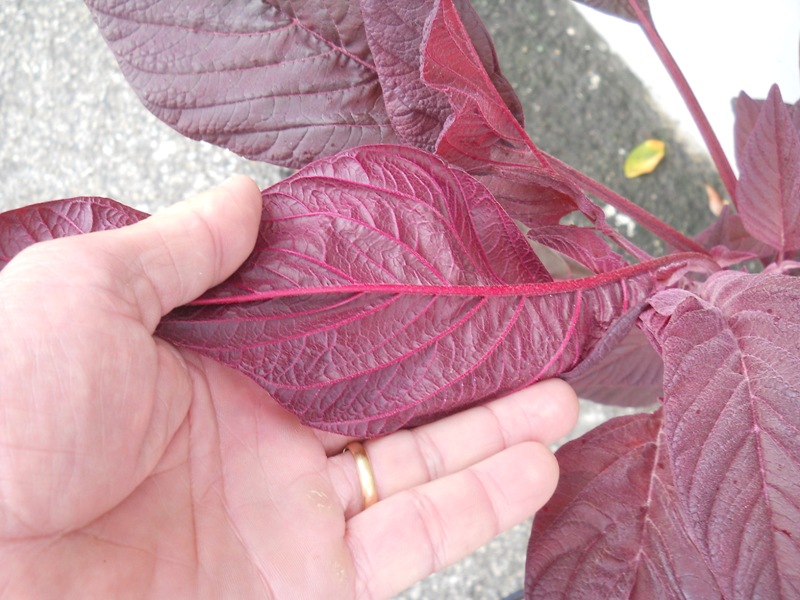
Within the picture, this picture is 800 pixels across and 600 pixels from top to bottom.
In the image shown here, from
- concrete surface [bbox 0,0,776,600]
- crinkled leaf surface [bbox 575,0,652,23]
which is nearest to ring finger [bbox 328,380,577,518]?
crinkled leaf surface [bbox 575,0,652,23]

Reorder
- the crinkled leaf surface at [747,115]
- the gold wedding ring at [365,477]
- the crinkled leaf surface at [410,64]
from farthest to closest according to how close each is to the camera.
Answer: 1. the crinkled leaf surface at [747,115]
2. the gold wedding ring at [365,477]
3. the crinkled leaf surface at [410,64]

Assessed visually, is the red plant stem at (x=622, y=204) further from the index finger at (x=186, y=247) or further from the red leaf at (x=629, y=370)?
the index finger at (x=186, y=247)

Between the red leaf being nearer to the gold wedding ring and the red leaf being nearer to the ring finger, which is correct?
A: the ring finger

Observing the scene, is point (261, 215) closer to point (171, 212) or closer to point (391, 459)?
point (171, 212)

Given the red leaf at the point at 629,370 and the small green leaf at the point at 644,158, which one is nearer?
the red leaf at the point at 629,370

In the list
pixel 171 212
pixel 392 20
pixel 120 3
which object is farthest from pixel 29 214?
pixel 392 20

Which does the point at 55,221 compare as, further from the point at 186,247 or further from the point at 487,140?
the point at 487,140

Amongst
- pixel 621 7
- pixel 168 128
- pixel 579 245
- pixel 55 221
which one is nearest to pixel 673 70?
pixel 621 7

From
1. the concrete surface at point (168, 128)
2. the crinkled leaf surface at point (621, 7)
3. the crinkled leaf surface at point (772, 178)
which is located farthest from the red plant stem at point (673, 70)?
the concrete surface at point (168, 128)
